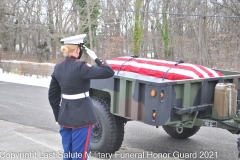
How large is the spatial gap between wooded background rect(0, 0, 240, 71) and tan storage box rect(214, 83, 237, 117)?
17942mm

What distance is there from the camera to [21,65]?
19.1 m

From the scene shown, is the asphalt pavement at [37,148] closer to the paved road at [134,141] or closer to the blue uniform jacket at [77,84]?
the paved road at [134,141]

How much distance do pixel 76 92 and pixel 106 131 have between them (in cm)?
158

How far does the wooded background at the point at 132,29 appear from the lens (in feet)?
88.4

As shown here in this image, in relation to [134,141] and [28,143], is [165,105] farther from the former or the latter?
[28,143]

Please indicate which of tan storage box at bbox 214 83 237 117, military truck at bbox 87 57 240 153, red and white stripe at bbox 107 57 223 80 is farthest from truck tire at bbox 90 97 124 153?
tan storage box at bbox 214 83 237 117

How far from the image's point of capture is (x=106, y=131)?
17.9 feet

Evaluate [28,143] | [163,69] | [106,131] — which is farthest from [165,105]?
[28,143]

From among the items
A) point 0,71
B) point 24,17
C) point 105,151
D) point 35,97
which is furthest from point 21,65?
point 105,151

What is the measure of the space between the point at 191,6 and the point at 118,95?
28.6 metres

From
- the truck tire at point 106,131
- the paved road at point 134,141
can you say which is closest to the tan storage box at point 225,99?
the paved road at point 134,141

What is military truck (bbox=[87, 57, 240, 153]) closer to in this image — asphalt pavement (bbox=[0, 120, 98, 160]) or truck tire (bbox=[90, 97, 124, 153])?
truck tire (bbox=[90, 97, 124, 153])

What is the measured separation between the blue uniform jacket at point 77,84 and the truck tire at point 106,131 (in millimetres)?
1369

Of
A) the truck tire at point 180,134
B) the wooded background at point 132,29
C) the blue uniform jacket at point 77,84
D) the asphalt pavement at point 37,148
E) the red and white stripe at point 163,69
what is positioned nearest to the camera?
the blue uniform jacket at point 77,84
